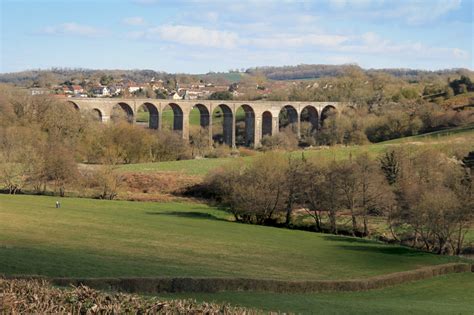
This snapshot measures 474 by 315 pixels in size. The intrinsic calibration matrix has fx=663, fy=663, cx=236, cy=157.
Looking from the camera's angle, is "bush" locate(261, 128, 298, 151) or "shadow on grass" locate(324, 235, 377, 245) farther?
"bush" locate(261, 128, 298, 151)

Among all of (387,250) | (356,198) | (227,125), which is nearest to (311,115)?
(227,125)

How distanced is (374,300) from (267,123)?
285ft

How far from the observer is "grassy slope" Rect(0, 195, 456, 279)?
2366cm

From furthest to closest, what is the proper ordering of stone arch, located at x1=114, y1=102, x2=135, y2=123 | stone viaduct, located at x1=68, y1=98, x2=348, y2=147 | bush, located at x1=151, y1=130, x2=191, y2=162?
stone arch, located at x1=114, y1=102, x2=135, y2=123 → stone viaduct, located at x1=68, y1=98, x2=348, y2=147 → bush, located at x1=151, y1=130, x2=191, y2=162

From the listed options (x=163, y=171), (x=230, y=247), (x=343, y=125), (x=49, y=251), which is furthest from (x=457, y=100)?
(x=49, y=251)

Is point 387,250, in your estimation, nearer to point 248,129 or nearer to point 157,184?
point 157,184

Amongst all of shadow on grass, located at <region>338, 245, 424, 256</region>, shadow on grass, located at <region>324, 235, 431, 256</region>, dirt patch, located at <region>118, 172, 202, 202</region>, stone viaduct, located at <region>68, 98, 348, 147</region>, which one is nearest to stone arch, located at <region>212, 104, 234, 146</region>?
stone viaduct, located at <region>68, 98, 348, 147</region>

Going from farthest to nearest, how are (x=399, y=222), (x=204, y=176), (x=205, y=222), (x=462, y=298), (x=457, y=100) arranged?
(x=457, y=100), (x=204, y=176), (x=205, y=222), (x=399, y=222), (x=462, y=298)

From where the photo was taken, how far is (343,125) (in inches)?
3819

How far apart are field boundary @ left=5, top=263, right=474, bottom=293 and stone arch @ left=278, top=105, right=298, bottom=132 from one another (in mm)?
85968

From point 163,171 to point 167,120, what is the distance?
197 feet

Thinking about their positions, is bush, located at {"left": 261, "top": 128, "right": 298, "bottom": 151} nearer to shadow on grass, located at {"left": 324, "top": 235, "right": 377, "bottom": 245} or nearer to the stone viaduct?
the stone viaduct

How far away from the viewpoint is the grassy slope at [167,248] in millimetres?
23656

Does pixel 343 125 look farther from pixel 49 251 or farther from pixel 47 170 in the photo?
pixel 49 251
